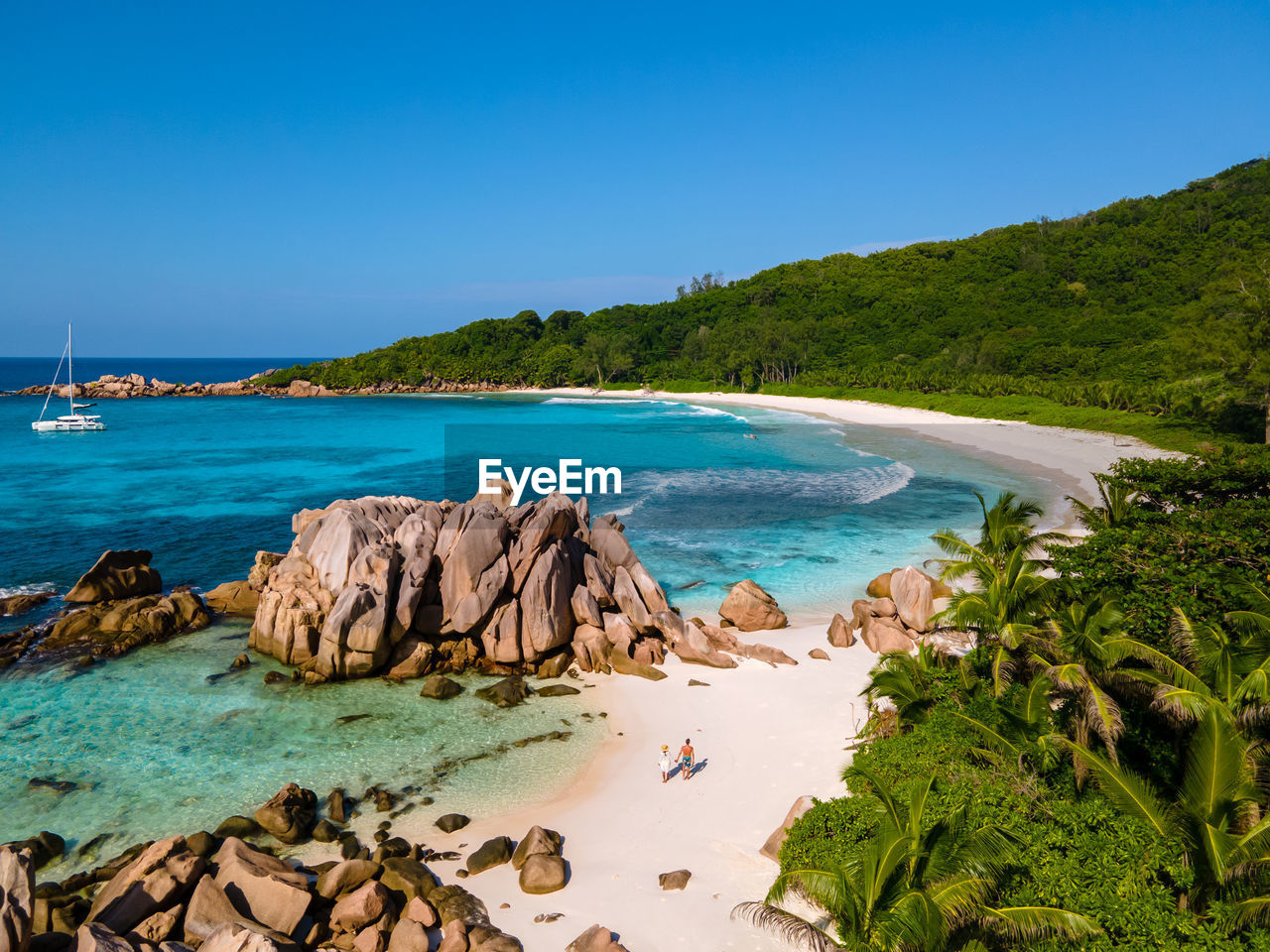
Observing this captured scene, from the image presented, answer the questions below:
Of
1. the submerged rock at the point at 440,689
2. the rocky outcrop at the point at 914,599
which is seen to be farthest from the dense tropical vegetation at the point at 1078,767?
the submerged rock at the point at 440,689

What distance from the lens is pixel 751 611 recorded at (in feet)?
78.1

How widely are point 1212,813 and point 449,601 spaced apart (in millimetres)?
18527

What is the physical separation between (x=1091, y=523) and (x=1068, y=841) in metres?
11.4

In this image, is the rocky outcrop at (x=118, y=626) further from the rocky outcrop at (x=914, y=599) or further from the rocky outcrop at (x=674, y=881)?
the rocky outcrop at (x=914, y=599)

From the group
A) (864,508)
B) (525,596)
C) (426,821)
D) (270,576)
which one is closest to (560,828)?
(426,821)

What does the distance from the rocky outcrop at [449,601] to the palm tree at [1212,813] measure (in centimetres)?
1309

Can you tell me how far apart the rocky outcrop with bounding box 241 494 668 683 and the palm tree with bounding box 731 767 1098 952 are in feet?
39.3

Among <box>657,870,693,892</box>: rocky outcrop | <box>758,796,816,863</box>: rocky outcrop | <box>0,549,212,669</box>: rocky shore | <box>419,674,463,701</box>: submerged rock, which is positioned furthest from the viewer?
<box>0,549,212,669</box>: rocky shore

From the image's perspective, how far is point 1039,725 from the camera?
40.7 feet

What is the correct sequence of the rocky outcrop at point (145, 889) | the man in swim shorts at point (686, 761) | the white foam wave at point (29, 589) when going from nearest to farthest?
the rocky outcrop at point (145, 889) → the man in swim shorts at point (686, 761) → the white foam wave at point (29, 589)

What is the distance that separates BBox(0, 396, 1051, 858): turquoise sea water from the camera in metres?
15.9

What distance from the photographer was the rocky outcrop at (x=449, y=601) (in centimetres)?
2084

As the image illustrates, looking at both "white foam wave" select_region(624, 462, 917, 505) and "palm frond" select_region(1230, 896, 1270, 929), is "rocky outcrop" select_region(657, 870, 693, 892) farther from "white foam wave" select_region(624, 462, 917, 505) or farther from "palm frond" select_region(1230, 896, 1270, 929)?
"white foam wave" select_region(624, 462, 917, 505)

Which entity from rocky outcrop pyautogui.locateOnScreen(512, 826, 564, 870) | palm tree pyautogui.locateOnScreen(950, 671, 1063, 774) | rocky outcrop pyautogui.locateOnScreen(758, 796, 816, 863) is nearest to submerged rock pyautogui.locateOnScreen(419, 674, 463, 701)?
rocky outcrop pyautogui.locateOnScreen(512, 826, 564, 870)
